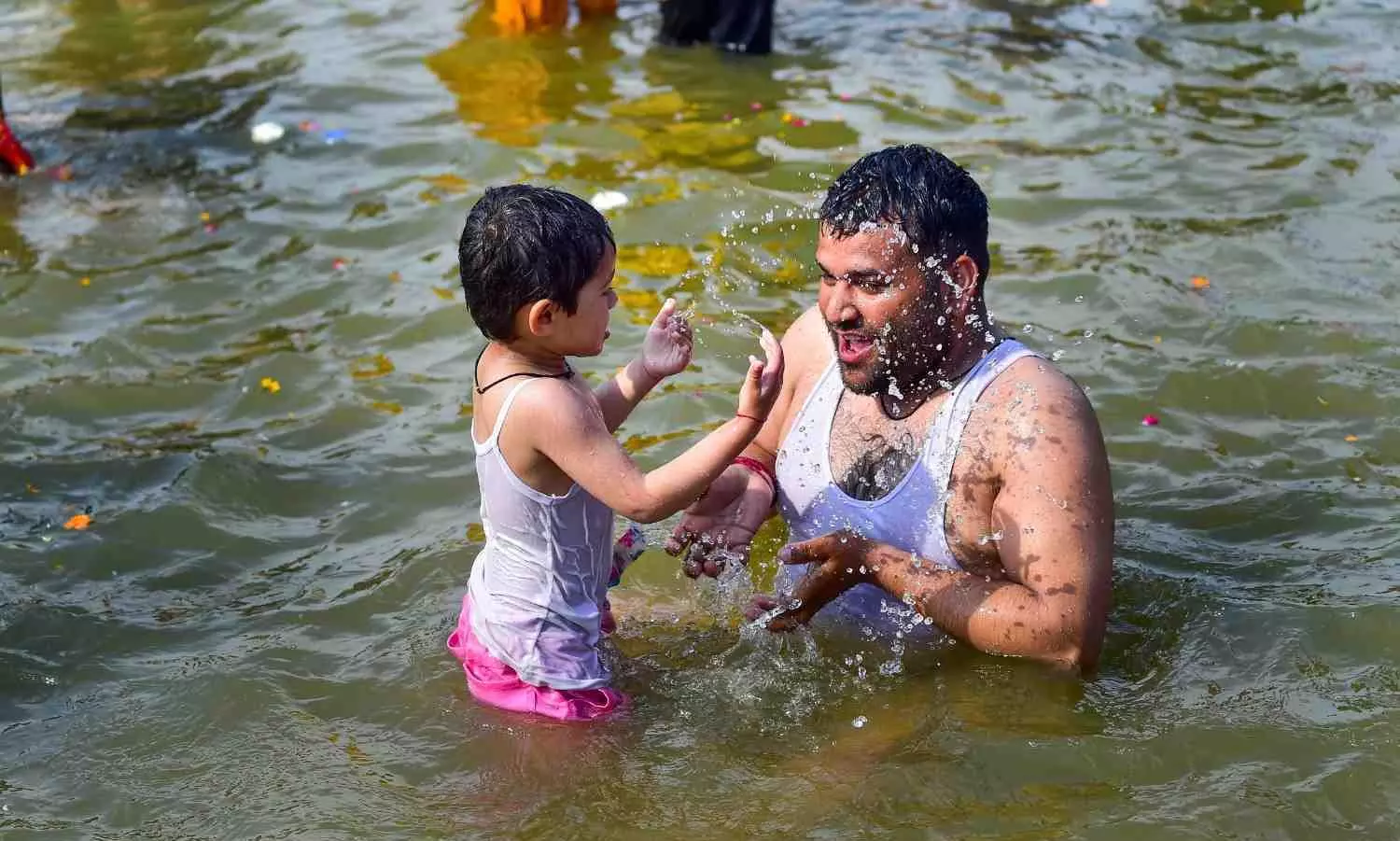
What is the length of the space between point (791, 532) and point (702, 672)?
1.64 feet

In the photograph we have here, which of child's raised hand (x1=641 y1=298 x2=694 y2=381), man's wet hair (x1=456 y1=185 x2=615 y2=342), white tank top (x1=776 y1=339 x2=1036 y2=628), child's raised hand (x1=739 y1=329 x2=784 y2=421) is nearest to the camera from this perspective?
child's raised hand (x1=739 y1=329 x2=784 y2=421)

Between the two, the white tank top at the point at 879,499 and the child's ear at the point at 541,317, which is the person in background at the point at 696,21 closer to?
the white tank top at the point at 879,499

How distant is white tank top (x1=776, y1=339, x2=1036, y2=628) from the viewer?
163 inches

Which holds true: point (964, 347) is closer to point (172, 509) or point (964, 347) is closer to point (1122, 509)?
point (1122, 509)

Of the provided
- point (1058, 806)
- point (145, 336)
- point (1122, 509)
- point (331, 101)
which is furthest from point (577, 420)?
point (331, 101)

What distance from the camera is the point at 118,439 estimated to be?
6270 millimetres

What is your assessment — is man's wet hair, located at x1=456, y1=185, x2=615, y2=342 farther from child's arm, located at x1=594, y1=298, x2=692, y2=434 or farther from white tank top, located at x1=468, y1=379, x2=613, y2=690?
white tank top, located at x1=468, y1=379, x2=613, y2=690

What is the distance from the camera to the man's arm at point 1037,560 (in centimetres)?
393

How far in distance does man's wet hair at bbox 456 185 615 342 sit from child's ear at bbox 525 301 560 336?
0.7 inches

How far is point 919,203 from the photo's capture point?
4.00 meters

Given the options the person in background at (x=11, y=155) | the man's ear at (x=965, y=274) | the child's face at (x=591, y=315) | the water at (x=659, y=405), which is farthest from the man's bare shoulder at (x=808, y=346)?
the person in background at (x=11, y=155)

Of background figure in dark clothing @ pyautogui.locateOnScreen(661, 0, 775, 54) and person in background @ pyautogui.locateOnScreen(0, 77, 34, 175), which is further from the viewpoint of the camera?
background figure in dark clothing @ pyautogui.locateOnScreen(661, 0, 775, 54)

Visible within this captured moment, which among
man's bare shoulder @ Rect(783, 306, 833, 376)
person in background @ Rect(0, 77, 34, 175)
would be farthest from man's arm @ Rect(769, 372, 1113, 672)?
person in background @ Rect(0, 77, 34, 175)

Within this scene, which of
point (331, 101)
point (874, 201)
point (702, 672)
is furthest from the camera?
point (331, 101)
